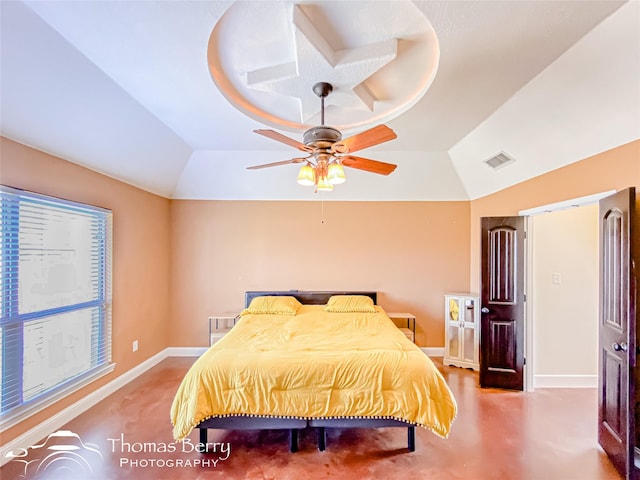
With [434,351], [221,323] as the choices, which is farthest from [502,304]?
[221,323]

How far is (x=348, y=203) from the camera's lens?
4.50 metres

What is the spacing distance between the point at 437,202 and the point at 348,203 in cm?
137

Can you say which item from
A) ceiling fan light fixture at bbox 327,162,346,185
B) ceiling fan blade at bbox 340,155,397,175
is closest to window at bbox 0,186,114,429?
ceiling fan light fixture at bbox 327,162,346,185

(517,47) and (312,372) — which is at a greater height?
(517,47)

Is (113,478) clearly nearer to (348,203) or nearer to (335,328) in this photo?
(335,328)

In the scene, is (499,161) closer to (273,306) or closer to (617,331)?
(617,331)

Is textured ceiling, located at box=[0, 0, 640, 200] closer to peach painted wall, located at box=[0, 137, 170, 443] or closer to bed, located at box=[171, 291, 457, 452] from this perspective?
peach painted wall, located at box=[0, 137, 170, 443]

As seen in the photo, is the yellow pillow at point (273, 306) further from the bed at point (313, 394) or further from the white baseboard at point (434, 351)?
the white baseboard at point (434, 351)

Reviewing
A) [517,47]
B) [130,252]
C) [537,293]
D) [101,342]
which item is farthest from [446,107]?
[101,342]

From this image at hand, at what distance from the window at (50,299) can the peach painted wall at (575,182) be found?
4.51 m

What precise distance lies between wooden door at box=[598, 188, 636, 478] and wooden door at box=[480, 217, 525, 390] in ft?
3.30

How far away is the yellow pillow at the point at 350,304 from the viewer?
3.93 metres

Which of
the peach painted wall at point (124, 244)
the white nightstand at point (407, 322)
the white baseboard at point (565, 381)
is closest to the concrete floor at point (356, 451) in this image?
the white baseboard at point (565, 381)

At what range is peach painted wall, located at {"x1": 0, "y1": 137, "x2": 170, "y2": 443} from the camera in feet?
7.56
